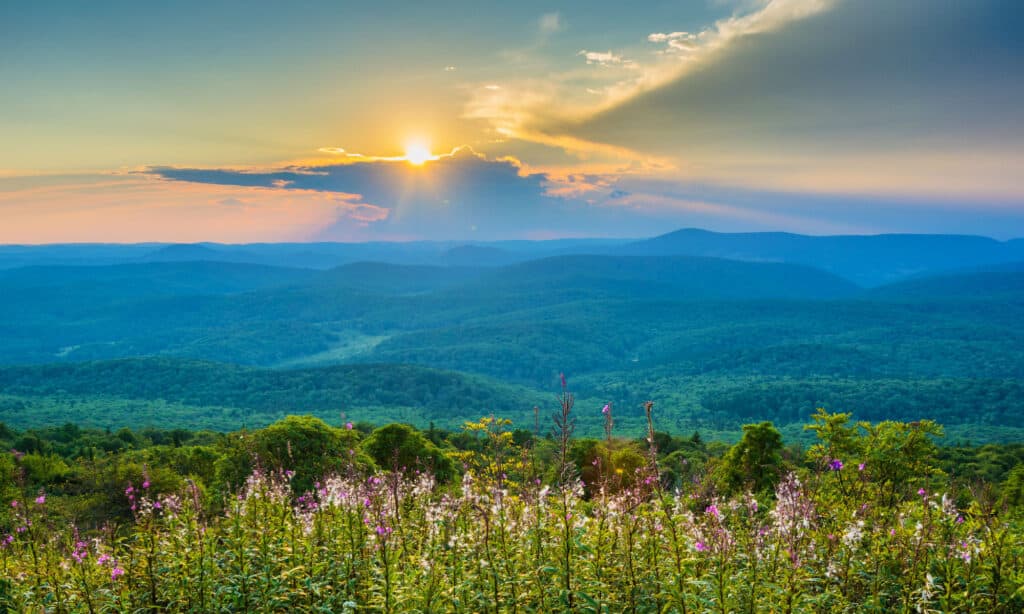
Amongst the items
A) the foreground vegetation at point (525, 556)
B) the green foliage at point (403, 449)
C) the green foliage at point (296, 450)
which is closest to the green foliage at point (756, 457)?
the green foliage at point (403, 449)

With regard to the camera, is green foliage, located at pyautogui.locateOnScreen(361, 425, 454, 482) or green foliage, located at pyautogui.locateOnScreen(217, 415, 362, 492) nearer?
green foliage, located at pyautogui.locateOnScreen(217, 415, 362, 492)

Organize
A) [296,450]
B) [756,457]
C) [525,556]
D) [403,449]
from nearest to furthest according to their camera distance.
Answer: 1. [525,556]
2. [296,450]
3. [756,457]
4. [403,449]

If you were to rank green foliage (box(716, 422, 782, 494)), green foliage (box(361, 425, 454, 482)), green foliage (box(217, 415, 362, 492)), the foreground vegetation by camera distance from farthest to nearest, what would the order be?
green foliage (box(361, 425, 454, 482)), green foliage (box(716, 422, 782, 494)), green foliage (box(217, 415, 362, 492)), the foreground vegetation

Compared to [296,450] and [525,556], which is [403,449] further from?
[525,556]

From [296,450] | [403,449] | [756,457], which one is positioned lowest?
[403,449]

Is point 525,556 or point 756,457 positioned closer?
point 525,556

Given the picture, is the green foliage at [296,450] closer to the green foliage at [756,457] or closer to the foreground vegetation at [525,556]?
the foreground vegetation at [525,556]

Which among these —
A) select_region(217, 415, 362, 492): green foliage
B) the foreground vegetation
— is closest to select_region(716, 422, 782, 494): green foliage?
select_region(217, 415, 362, 492): green foliage

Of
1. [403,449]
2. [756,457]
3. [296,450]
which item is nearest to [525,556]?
[296,450]

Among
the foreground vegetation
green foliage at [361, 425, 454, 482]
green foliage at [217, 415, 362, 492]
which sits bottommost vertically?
green foliage at [361, 425, 454, 482]

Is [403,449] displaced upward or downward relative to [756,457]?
downward

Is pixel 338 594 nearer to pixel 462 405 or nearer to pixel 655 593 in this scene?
pixel 655 593

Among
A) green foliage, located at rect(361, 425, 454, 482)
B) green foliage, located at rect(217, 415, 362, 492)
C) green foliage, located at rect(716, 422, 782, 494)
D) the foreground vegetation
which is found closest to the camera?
the foreground vegetation

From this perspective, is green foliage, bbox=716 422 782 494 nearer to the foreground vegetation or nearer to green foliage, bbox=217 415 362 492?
green foliage, bbox=217 415 362 492
